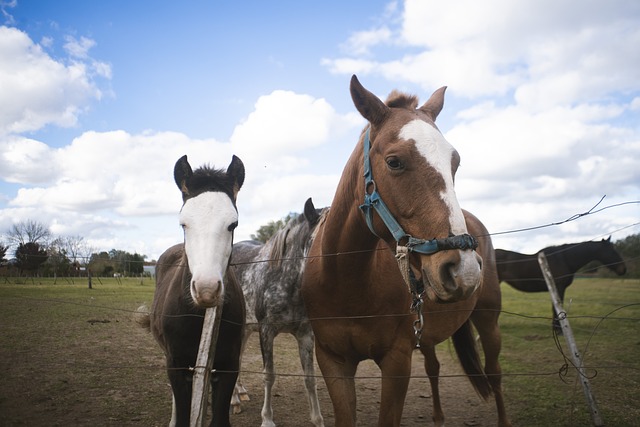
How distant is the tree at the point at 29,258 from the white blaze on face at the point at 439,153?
377 cm

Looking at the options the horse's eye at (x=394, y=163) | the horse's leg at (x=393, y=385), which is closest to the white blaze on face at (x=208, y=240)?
the horse's eye at (x=394, y=163)

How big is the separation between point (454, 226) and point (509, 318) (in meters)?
15.6

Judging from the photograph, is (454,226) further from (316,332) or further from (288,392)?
(288,392)

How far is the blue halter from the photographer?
1673 millimetres

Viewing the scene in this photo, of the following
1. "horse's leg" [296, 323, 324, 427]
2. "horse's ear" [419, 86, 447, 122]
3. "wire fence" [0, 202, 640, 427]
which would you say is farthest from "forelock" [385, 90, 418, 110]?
"horse's leg" [296, 323, 324, 427]

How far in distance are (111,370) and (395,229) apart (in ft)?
21.9

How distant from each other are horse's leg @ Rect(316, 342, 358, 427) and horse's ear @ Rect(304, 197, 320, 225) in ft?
4.89

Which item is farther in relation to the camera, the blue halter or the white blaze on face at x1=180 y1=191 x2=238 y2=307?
the white blaze on face at x1=180 y1=191 x2=238 y2=307

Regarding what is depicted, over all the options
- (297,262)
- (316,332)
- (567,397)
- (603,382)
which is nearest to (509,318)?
(603,382)

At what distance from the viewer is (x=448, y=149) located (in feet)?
6.61

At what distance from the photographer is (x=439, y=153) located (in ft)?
6.40

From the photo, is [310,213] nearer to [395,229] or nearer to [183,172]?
[183,172]

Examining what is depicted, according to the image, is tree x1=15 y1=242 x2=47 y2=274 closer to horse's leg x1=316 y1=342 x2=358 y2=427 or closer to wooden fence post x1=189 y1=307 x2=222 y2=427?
wooden fence post x1=189 y1=307 x2=222 y2=427

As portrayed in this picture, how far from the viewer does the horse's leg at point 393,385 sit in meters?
2.59
